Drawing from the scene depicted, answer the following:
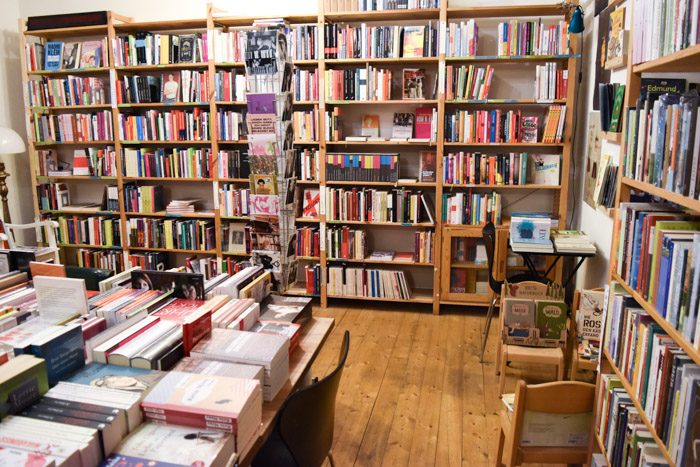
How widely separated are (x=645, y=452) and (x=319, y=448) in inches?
41.6

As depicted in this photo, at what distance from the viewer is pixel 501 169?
4418 millimetres

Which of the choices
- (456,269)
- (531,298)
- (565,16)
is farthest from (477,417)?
(565,16)

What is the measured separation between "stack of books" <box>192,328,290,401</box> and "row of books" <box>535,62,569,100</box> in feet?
10.7

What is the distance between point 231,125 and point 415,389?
9.51 feet

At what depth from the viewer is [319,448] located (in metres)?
1.93

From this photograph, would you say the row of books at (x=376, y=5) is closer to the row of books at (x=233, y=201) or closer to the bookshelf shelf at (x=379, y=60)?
the bookshelf shelf at (x=379, y=60)

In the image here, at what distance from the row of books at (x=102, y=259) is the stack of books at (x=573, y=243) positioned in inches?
162

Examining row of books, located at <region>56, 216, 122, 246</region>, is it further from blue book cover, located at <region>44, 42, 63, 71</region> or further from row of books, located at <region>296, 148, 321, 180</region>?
row of books, located at <region>296, 148, 321, 180</region>

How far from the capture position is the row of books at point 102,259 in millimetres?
5402

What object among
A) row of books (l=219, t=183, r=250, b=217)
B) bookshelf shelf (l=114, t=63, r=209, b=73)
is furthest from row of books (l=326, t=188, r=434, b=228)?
bookshelf shelf (l=114, t=63, r=209, b=73)

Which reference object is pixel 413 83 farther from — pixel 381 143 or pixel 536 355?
pixel 536 355

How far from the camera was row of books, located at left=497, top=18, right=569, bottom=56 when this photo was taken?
13.6ft

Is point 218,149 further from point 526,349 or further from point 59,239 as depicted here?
point 526,349

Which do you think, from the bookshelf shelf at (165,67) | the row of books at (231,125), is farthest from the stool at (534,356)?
the bookshelf shelf at (165,67)
